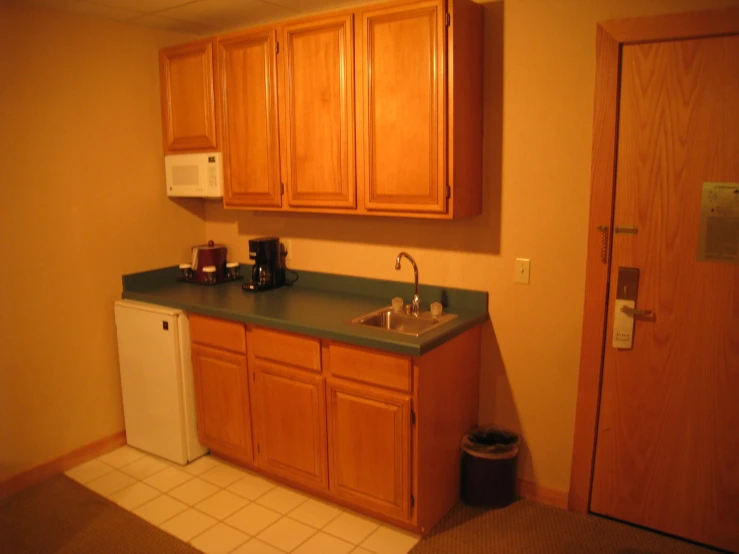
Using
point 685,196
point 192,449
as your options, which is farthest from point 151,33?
point 685,196

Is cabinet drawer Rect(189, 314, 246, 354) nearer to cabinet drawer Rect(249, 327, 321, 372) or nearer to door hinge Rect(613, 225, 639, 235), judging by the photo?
cabinet drawer Rect(249, 327, 321, 372)

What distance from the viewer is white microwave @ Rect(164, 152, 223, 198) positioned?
326 centimetres

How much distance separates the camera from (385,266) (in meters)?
3.08

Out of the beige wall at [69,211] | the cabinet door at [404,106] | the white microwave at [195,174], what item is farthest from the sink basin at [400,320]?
the beige wall at [69,211]

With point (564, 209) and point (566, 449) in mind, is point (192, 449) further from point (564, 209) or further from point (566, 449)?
point (564, 209)

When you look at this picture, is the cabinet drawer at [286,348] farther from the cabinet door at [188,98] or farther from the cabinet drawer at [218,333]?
the cabinet door at [188,98]

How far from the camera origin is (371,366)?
2455 millimetres

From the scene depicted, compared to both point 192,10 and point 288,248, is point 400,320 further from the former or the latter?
point 192,10

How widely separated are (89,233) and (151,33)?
3.96 feet

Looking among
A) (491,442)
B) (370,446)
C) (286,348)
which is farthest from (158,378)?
(491,442)

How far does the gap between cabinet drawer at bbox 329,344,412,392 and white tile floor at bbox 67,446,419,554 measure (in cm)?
69

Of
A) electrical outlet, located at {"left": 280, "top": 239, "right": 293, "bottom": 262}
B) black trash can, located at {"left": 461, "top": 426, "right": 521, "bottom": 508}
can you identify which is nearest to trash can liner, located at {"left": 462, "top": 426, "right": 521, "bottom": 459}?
black trash can, located at {"left": 461, "top": 426, "right": 521, "bottom": 508}

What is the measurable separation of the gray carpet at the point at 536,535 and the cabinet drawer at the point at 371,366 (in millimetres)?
711

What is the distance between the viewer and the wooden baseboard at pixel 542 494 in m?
2.72
